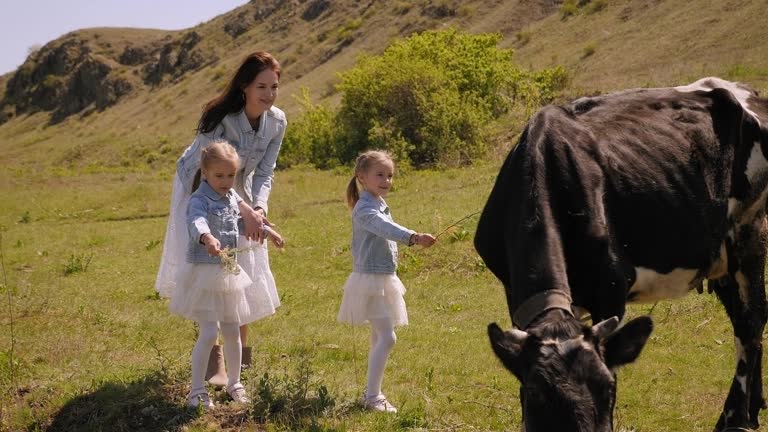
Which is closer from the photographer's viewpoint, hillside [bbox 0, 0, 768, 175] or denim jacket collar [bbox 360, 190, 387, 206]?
denim jacket collar [bbox 360, 190, 387, 206]

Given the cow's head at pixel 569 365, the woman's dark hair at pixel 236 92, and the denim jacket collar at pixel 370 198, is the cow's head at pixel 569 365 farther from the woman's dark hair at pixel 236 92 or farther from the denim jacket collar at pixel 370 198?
the woman's dark hair at pixel 236 92

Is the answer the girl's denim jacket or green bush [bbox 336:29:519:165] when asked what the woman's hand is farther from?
green bush [bbox 336:29:519:165]

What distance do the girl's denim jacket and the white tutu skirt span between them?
0.07m

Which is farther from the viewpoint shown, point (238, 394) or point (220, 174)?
point (238, 394)

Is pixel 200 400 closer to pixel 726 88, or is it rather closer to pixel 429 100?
pixel 726 88

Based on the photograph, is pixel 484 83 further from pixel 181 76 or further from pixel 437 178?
pixel 181 76

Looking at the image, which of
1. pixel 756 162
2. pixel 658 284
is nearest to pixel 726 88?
pixel 756 162

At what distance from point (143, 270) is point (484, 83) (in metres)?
16.5

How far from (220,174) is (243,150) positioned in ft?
2.55

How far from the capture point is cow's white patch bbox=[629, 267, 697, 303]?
536 cm

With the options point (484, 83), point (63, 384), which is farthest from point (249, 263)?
point (484, 83)

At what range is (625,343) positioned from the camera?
4070 mm

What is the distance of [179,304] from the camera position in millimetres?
5766

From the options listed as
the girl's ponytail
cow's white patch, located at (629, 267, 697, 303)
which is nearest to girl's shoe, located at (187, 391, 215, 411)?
the girl's ponytail
